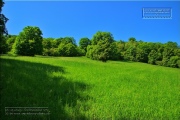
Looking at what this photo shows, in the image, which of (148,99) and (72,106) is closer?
(72,106)

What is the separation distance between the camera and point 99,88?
1067 cm

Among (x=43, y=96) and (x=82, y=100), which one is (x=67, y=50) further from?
(x=82, y=100)

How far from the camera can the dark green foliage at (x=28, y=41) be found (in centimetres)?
5953

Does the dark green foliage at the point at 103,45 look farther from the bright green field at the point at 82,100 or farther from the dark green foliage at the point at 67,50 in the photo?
the bright green field at the point at 82,100

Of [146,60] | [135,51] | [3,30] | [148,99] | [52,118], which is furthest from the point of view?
[146,60]

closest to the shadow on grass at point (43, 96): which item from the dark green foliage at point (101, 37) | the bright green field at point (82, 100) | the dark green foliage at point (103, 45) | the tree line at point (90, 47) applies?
the bright green field at point (82, 100)

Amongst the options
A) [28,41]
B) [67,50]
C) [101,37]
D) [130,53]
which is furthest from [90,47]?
[130,53]

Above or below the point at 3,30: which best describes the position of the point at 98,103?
below

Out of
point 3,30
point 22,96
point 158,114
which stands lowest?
point 158,114

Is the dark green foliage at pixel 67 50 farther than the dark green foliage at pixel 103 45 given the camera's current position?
No

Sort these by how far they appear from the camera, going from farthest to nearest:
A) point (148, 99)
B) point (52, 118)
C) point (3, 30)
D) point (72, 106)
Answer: point (3, 30) < point (148, 99) < point (72, 106) < point (52, 118)

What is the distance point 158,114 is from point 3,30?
65.3 feet

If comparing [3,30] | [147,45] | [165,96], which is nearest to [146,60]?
[147,45]

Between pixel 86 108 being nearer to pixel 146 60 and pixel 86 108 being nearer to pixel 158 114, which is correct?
pixel 158 114
